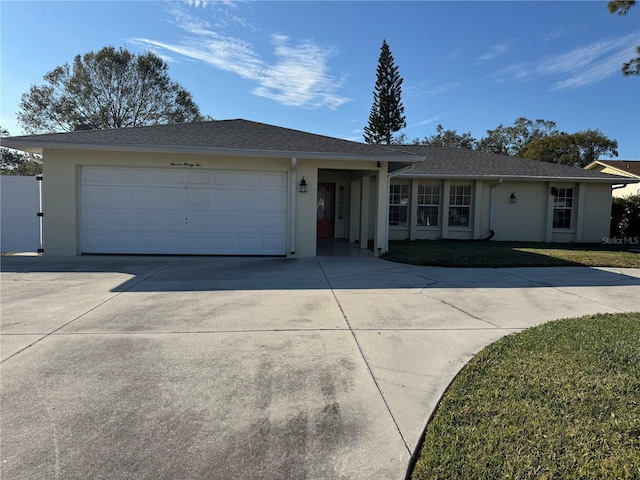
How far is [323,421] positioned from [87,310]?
163 inches

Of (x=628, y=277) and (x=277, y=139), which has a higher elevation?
(x=277, y=139)

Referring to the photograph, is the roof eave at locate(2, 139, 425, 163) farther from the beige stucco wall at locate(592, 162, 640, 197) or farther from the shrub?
the beige stucco wall at locate(592, 162, 640, 197)

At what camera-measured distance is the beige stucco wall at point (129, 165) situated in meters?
10.1

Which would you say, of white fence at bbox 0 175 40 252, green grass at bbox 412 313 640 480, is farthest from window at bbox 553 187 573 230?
white fence at bbox 0 175 40 252

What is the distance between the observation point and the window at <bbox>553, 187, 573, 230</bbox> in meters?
16.2

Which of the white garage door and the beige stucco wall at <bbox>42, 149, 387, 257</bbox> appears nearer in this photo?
the beige stucco wall at <bbox>42, 149, 387, 257</bbox>

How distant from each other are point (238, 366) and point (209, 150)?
7443 millimetres

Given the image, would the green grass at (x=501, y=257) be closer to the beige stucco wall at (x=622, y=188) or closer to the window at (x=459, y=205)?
the window at (x=459, y=205)

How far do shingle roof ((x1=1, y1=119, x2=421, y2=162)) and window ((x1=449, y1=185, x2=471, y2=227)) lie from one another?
6104mm

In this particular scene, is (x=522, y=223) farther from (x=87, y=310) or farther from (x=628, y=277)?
(x=87, y=310)

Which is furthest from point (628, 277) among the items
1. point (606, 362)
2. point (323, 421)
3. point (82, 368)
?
point (82, 368)

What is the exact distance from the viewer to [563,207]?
641 inches

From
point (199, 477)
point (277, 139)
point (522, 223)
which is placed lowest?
point (199, 477)

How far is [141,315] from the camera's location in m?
5.25
